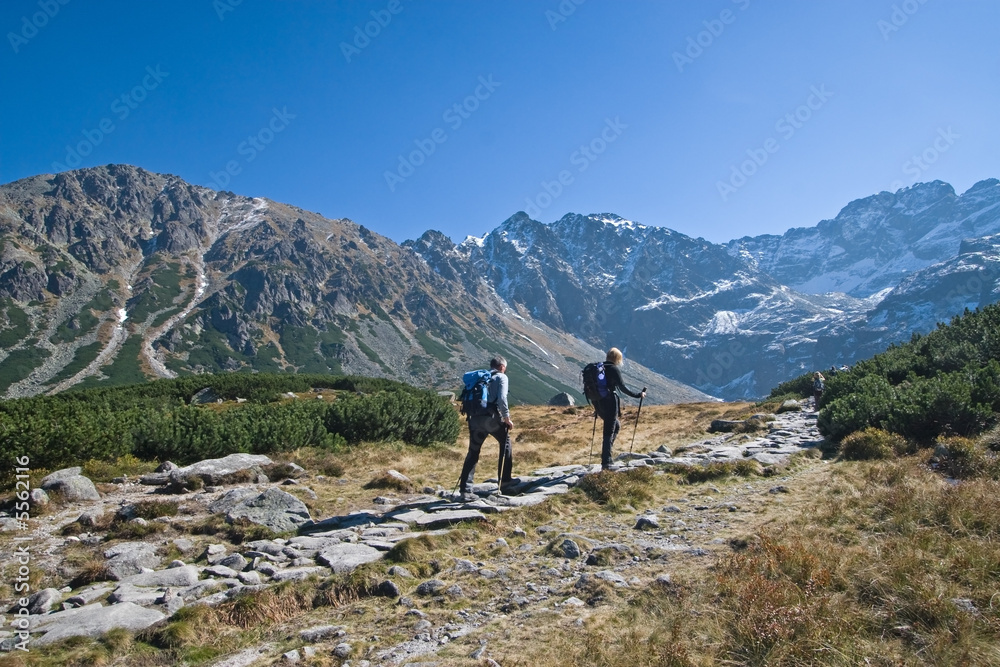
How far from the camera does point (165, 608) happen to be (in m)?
5.41

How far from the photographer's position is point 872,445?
11.1 meters

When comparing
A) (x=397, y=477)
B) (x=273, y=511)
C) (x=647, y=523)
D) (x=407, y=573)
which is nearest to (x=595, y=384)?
(x=647, y=523)

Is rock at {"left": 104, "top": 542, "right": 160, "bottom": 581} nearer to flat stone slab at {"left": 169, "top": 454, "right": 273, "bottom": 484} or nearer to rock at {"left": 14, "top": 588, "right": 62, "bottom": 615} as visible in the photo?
rock at {"left": 14, "top": 588, "right": 62, "bottom": 615}

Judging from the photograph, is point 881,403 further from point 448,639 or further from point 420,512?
point 448,639

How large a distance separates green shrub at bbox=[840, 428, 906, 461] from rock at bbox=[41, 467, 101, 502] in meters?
15.3

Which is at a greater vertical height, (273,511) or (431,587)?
(273,511)

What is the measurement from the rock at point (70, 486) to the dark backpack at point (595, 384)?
32.8 ft

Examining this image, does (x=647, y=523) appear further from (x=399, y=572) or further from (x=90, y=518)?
(x=90, y=518)

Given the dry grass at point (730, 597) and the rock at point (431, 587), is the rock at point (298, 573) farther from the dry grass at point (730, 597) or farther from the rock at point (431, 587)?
the rock at point (431, 587)

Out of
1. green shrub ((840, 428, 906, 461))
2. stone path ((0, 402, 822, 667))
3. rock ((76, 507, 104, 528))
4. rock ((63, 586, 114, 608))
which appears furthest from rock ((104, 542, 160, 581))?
green shrub ((840, 428, 906, 461))

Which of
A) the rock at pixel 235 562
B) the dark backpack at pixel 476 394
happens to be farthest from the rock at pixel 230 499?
the dark backpack at pixel 476 394

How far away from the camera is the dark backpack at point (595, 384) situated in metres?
11.6

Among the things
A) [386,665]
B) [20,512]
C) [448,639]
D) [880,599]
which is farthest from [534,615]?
[20,512]

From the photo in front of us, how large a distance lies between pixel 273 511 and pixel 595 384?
686cm
